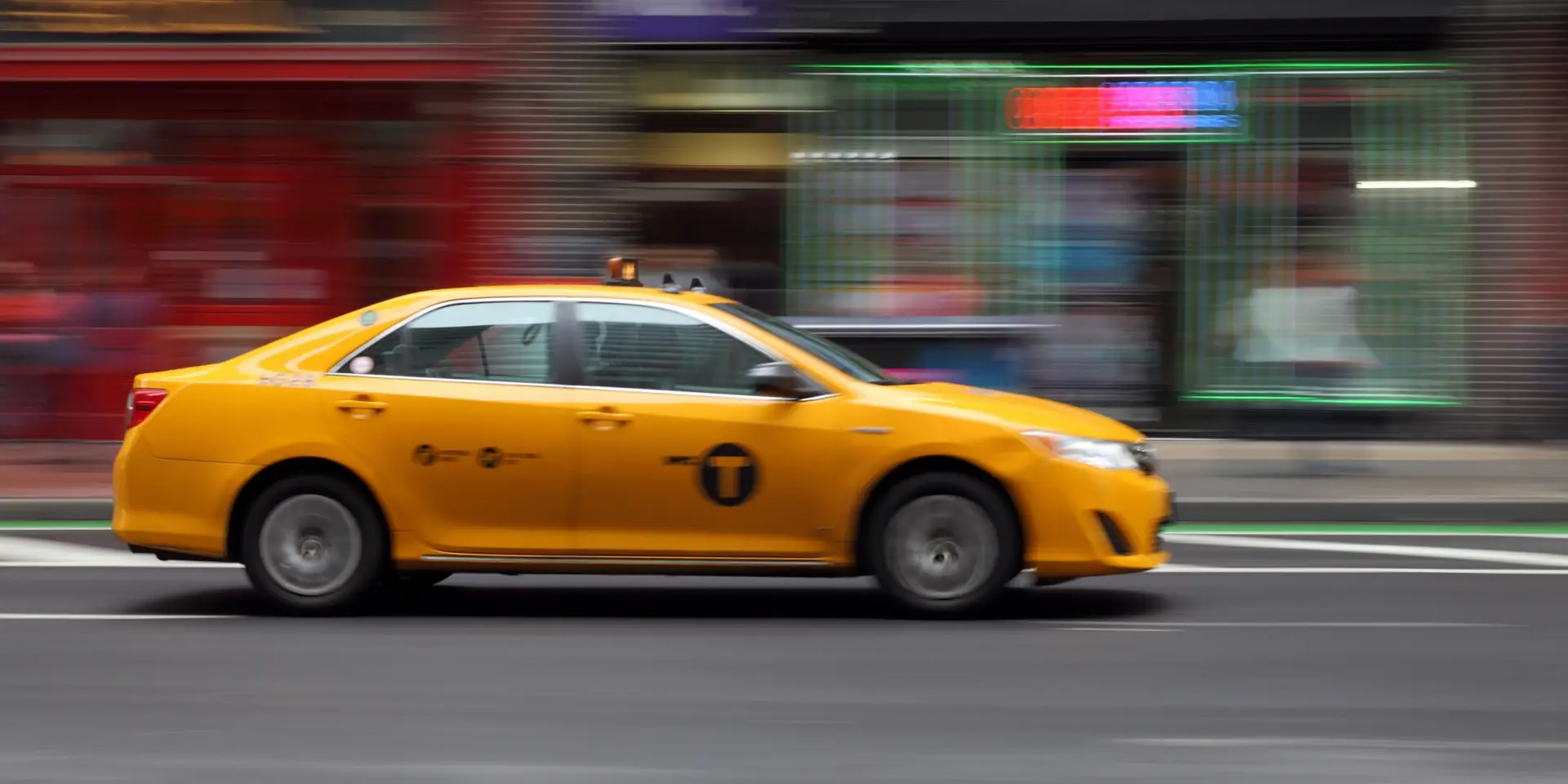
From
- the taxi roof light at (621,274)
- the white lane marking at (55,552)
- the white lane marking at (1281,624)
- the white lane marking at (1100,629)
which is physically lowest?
the white lane marking at (55,552)

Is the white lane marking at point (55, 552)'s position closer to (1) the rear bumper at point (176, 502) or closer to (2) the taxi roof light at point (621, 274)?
(1) the rear bumper at point (176, 502)

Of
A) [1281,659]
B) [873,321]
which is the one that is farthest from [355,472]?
[873,321]

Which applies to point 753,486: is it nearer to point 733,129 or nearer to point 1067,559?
point 1067,559

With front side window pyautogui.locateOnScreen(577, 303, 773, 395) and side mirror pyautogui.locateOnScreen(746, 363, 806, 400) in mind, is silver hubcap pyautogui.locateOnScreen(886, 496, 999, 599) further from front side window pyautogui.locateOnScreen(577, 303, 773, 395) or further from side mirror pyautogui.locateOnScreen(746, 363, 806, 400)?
front side window pyautogui.locateOnScreen(577, 303, 773, 395)

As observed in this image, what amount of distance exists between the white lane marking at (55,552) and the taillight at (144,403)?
2.25m

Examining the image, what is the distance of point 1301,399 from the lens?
1605cm

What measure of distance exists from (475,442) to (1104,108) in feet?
29.7

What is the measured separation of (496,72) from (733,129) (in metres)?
2.00

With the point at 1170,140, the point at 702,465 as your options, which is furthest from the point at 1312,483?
the point at 702,465

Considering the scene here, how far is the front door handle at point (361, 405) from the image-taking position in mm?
8156

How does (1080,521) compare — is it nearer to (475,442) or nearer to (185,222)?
(475,442)

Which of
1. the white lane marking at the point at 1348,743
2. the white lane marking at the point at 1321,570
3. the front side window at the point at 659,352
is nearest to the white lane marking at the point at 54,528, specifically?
the front side window at the point at 659,352

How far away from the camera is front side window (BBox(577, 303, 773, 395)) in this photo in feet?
26.7

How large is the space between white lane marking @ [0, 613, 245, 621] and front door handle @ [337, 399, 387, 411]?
1.04m
